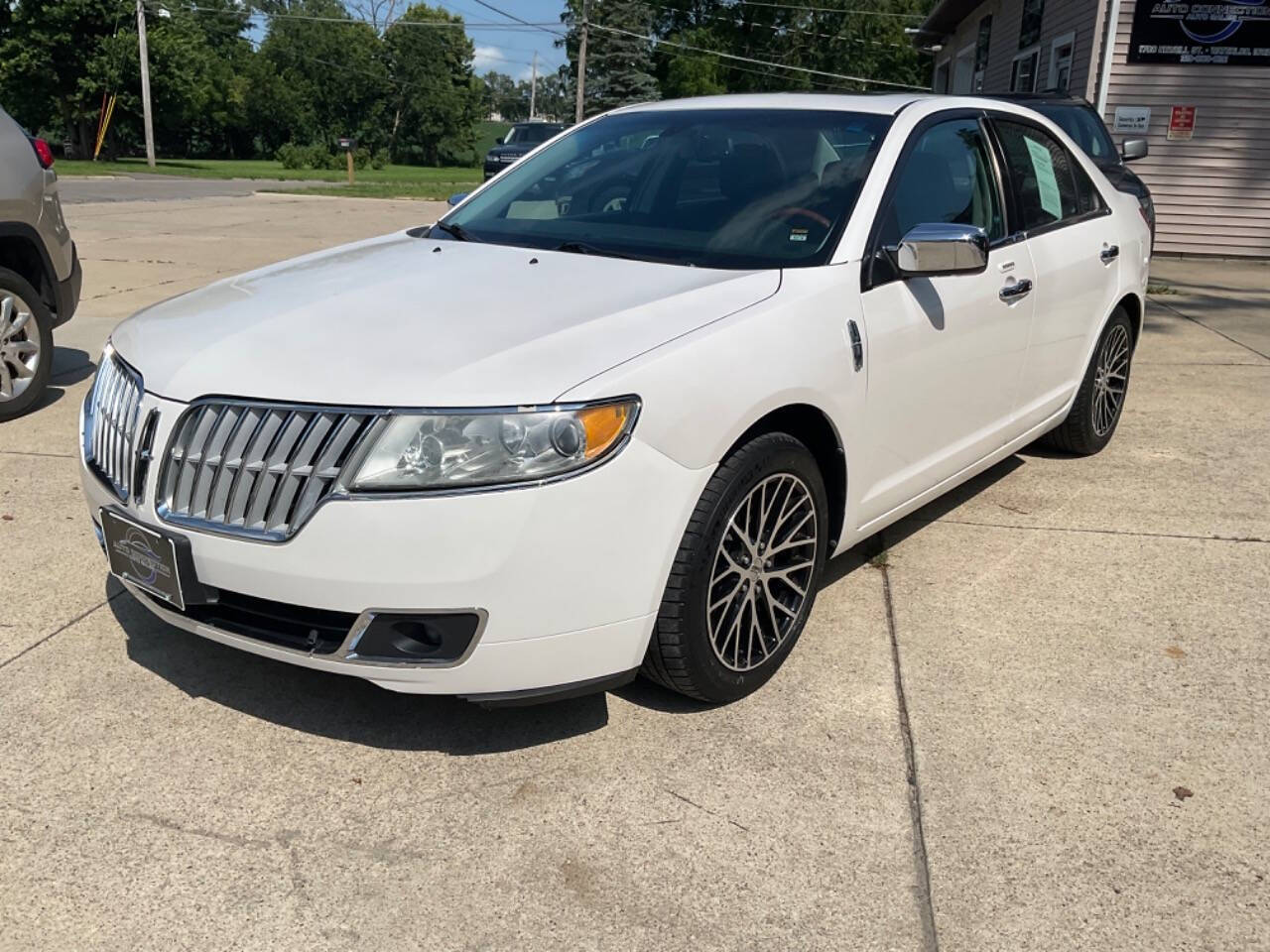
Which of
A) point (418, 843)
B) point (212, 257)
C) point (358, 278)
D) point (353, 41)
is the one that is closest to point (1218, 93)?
point (212, 257)

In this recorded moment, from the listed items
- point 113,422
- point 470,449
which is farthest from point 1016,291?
point 113,422

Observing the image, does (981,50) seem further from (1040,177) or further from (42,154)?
(42,154)

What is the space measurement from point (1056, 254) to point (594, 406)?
273cm

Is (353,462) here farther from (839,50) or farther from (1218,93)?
(839,50)

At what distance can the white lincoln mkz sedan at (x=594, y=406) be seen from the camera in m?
2.52

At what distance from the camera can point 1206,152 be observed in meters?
14.4

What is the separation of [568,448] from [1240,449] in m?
4.48

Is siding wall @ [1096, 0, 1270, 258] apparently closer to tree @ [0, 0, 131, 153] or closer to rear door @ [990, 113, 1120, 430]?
rear door @ [990, 113, 1120, 430]

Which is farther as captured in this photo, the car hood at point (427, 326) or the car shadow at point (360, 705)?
the car shadow at point (360, 705)

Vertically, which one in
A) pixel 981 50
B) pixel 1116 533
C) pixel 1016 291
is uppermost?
pixel 981 50

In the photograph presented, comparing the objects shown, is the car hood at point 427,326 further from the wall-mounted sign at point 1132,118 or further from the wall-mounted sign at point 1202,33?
the wall-mounted sign at point 1202,33

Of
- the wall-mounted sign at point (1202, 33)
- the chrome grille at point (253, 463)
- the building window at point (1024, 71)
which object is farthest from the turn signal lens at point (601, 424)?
the building window at point (1024, 71)

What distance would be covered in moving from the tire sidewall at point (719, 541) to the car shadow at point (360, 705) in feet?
0.43

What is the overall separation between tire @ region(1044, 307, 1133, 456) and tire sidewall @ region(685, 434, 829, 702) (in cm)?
237
